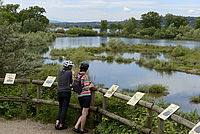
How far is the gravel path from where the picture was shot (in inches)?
201

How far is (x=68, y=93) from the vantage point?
5.04 m

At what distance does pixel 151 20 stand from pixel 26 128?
359 feet

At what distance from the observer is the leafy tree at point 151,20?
4274 inches

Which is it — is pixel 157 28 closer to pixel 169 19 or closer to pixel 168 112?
pixel 169 19

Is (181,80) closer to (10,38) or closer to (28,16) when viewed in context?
(10,38)

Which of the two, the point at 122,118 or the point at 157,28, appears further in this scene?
the point at 157,28

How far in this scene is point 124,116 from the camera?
16.5 feet

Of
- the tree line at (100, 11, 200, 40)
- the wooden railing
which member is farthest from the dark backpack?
the tree line at (100, 11, 200, 40)

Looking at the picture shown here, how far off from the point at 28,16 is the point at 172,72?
62676mm

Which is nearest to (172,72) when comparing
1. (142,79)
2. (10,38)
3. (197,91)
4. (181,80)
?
(181,80)

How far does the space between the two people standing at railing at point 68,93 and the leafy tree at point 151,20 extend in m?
107

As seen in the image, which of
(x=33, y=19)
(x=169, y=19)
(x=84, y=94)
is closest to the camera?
(x=84, y=94)

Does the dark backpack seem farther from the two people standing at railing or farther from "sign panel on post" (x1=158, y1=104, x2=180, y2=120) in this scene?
"sign panel on post" (x1=158, y1=104, x2=180, y2=120)

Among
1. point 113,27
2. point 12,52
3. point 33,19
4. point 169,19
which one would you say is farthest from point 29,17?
point 12,52
